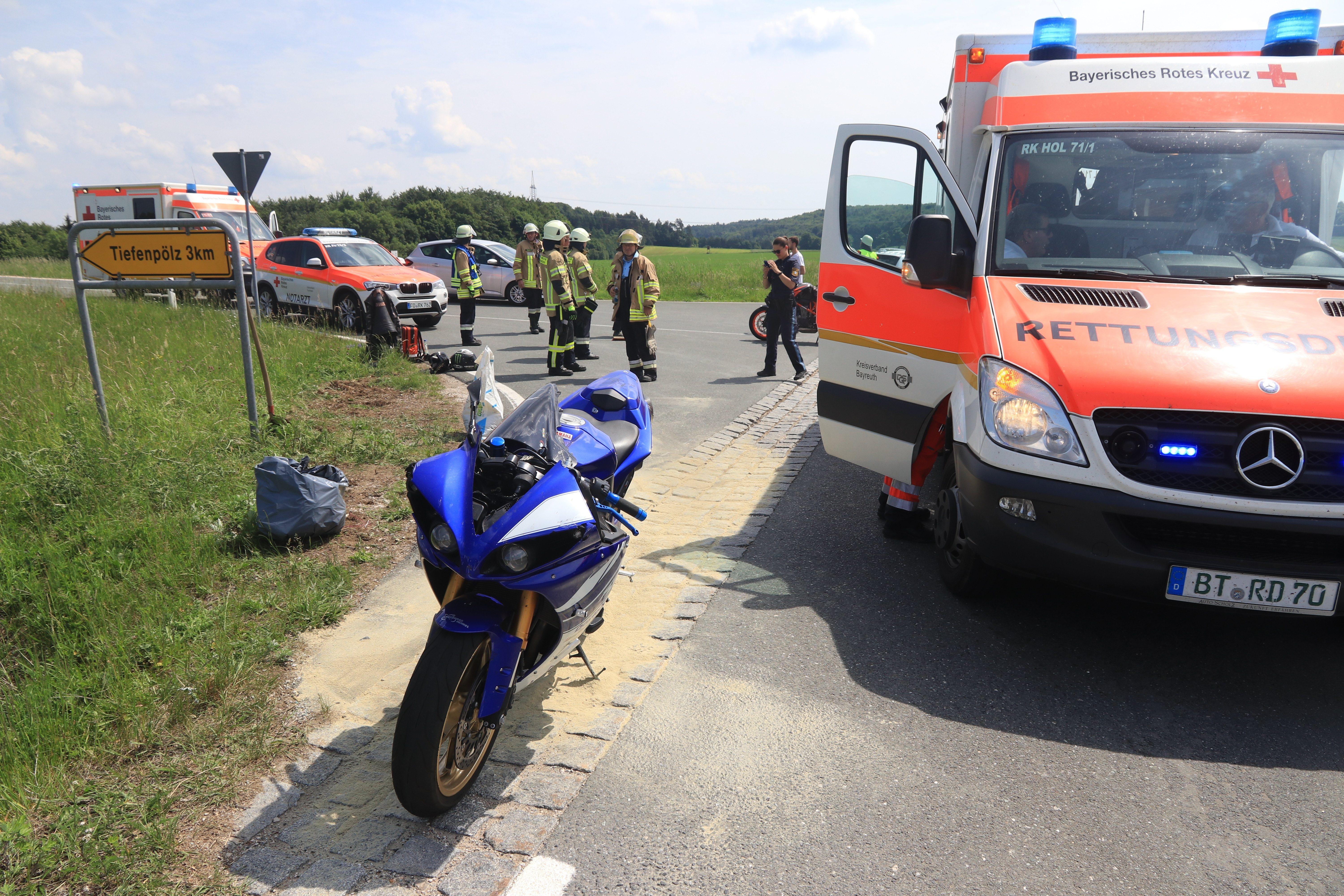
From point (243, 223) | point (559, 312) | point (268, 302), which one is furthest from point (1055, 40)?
point (243, 223)

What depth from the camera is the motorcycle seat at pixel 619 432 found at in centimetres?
387

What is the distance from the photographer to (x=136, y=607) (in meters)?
4.34

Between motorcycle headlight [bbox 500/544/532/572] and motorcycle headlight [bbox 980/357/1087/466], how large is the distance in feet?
6.94

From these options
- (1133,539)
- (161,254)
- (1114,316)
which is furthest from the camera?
(161,254)

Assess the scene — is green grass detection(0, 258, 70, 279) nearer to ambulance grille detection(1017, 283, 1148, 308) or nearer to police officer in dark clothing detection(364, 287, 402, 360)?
police officer in dark clothing detection(364, 287, 402, 360)

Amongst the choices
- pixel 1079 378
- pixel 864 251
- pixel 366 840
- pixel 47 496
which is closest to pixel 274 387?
pixel 47 496

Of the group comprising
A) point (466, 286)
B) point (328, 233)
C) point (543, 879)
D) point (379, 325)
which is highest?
point (328, 233)

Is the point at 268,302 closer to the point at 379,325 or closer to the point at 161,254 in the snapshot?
the point at 379,325

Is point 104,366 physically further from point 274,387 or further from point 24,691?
point 24,691

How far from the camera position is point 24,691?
3.70 metres

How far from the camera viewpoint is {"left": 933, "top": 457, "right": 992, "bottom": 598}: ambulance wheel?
4.43 meters

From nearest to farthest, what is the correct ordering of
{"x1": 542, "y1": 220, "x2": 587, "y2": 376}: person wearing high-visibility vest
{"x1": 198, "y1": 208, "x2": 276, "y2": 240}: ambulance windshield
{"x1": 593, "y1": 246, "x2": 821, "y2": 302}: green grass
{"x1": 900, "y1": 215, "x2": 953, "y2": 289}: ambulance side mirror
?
{"x1": 900, "y1": 215, "x2": 953, "y2": 289}: ambulance side mirror → {"x1": 542, "y1": 220, "x2": 587, "y2": 376}: person wearing high-visibility vest → {"x1": 198, "y1": 208, "x2": 276, "y2": 240}: ambulance windshield → {"x1": 593, "y1": 246, "x2": 821, "y2": 302}: green grass

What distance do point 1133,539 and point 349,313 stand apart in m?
13.9

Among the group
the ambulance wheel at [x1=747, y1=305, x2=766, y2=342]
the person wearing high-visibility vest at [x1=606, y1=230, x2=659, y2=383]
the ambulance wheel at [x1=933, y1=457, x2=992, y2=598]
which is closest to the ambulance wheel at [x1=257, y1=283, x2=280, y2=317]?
the person wearing high-visibility vest at [x1=606, y1=230, x2=659, y2=383]
